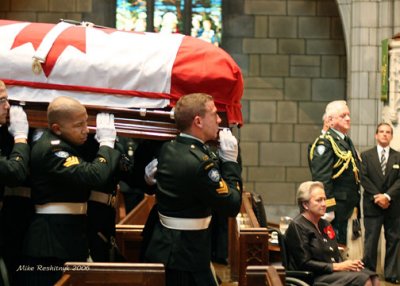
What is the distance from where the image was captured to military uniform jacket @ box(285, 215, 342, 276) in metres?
5.44

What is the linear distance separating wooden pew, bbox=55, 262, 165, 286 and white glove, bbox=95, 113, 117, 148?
2.34ft

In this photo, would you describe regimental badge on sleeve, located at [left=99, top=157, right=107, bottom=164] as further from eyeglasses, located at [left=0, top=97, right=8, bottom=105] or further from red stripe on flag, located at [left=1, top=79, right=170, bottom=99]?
eyeglasses, located at [left=0, top=97, right=8, bottom=105]

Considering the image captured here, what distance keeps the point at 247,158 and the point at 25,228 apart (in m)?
7.28

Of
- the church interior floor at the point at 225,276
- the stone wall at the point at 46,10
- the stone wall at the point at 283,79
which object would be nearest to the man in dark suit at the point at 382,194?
the church interior floor at the point at 225,276

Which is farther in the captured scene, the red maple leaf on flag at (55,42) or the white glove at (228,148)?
the red maple leaf on flag at (55,42)

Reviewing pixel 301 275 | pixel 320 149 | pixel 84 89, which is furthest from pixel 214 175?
pixel 320 149

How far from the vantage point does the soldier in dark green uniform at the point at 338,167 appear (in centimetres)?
662

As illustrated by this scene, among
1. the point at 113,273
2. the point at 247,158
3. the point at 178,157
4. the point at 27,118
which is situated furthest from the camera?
the point at 247,158

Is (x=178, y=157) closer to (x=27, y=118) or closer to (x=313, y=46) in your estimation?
(x=27, y=118)

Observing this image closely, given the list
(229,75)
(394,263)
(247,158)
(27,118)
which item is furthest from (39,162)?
(247,158)

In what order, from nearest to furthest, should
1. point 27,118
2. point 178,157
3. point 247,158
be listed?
1. point 178,157
2. point 27,118
3. point 247,158

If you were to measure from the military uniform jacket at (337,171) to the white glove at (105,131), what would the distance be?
2.67 meters

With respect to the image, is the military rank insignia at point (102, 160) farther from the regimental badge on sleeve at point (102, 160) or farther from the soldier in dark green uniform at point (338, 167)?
the soldier in dark green uniform at point (338, 167)

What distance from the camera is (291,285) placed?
511cm
